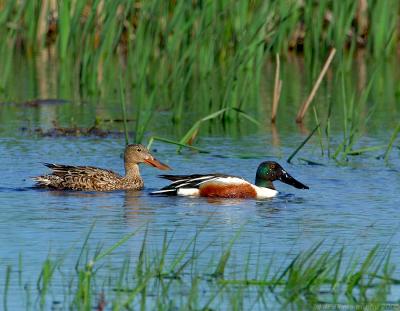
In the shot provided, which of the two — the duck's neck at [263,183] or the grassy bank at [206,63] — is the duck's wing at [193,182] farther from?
the grassy bank at [206,63]

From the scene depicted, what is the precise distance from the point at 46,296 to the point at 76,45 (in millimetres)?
8963

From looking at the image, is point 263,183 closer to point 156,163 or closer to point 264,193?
point 264,193

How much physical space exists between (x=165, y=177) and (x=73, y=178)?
0.95 meters

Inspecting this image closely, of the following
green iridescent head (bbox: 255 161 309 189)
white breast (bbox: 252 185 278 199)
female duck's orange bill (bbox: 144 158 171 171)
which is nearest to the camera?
white breast (bbox: 252 185 278 199)

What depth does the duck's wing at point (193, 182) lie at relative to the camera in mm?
10984

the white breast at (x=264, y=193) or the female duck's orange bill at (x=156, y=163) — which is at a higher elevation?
the female duck's orange bill at (x=156, y=163)

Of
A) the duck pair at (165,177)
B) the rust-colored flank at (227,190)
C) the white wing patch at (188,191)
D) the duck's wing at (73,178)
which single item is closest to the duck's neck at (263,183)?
the duck pair at (165,177)

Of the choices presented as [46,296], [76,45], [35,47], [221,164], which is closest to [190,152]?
[221,164]

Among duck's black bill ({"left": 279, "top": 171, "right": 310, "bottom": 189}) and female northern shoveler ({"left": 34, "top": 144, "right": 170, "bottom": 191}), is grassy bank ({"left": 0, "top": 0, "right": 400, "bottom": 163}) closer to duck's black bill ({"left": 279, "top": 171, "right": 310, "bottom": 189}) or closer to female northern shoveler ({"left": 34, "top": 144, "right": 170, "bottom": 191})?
female northern shoveler ({"left": 34, "top": 144, "right": 170, "bottom": 191})

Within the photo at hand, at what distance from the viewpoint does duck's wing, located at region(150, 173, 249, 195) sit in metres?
11.0


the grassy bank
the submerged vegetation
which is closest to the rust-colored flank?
the grassy bank

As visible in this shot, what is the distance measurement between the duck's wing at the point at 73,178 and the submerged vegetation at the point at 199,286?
150 inches

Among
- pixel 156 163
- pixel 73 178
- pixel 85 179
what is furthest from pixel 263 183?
pixel 73 178

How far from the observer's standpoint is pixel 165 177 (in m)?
11.1
